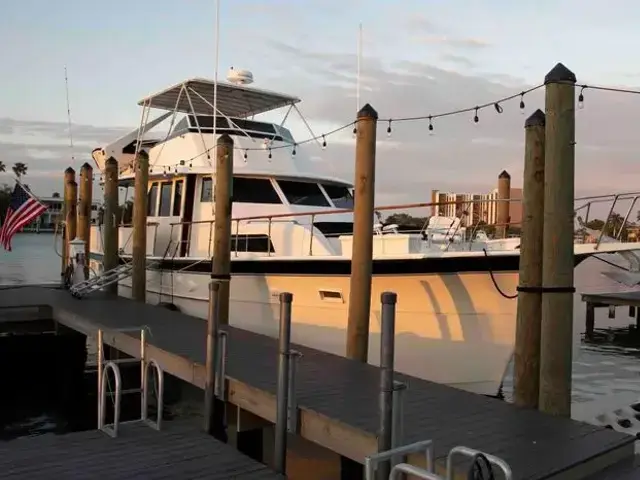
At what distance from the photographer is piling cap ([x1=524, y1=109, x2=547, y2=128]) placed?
238 inches

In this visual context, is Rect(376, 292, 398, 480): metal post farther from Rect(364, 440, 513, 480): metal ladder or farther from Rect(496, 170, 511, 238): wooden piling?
Rect(496, 170, 511, 238): wooden piling

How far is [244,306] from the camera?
37.0ft

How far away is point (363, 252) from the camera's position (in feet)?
25.1

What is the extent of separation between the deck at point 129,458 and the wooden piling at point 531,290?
2362mm

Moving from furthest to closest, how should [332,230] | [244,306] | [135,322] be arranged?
[332,230] → [244,306] → [135,322]

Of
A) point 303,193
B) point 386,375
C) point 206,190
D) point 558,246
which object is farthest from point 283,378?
point 206,190

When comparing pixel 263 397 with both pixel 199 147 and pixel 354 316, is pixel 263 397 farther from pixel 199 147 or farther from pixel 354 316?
pixel 199 147

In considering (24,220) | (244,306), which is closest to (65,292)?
(24,220)

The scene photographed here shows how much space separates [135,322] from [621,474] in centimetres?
688

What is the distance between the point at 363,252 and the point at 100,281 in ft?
23.5

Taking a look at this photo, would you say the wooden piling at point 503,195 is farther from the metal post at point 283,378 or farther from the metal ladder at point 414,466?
the metal ladder at point 414,466

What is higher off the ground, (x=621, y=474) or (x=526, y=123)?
(x=526, y=123)

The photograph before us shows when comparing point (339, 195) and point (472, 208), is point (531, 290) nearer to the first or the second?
point (472, 208)

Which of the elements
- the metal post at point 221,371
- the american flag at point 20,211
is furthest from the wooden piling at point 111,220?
the metal post at point 221,371
